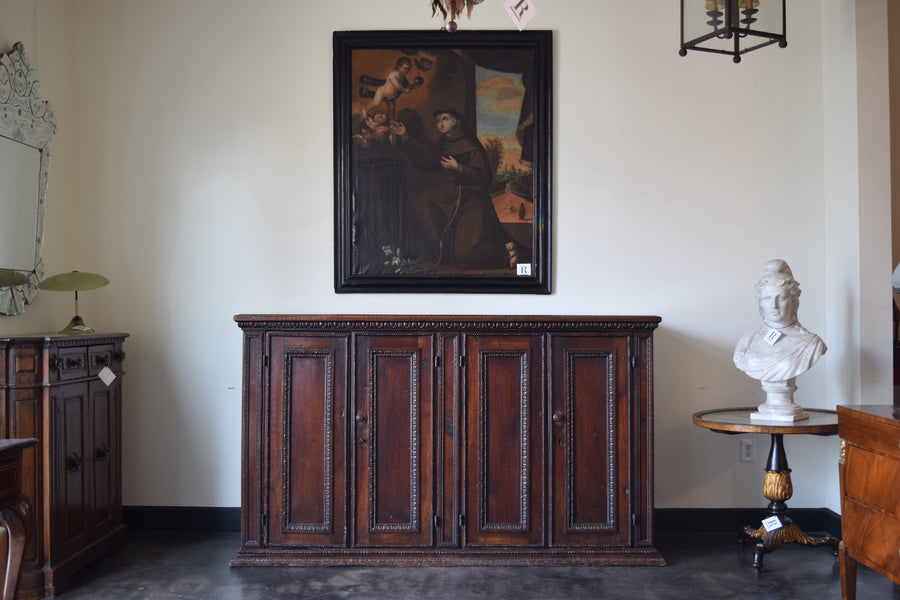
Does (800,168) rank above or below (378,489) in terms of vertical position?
above

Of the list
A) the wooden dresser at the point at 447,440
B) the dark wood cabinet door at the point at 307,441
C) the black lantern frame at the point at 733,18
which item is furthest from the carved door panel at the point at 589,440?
the black lantern frame at the point at 733,18

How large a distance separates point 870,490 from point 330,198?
3131mm

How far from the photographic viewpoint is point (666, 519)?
13.5ft

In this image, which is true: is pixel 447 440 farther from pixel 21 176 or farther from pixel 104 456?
pixel 21 176

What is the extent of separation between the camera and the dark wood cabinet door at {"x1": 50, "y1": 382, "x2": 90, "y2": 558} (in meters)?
3.30

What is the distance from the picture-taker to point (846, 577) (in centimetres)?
294

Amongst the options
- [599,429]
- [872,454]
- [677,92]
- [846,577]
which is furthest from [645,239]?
[846,577]

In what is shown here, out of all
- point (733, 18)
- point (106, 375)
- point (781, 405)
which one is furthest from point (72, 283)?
point (781, 405)

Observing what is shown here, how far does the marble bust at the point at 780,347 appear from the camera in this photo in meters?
3.48

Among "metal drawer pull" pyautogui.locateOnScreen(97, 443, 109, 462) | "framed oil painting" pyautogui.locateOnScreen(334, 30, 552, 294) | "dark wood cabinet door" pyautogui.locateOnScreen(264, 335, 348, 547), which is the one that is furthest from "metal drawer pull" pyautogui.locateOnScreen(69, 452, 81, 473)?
"framed oil painting" pyautogui.locateOnScreen(334, 30, 552, 294)

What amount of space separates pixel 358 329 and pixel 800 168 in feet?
9.37

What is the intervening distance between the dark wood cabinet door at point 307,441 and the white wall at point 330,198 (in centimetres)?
60

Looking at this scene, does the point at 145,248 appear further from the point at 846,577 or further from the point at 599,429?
the point at 846,577

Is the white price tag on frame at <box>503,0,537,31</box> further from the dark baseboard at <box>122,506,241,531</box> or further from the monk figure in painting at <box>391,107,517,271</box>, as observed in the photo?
Answer: the dark baseboard at <box>122,506,241,531</box>
